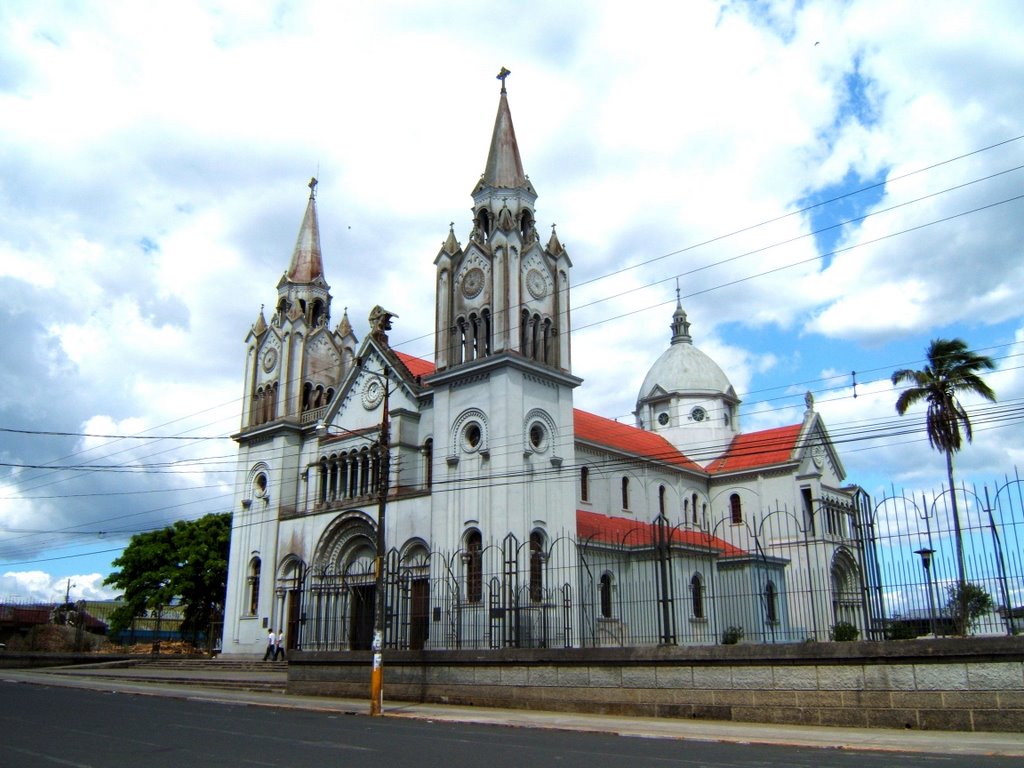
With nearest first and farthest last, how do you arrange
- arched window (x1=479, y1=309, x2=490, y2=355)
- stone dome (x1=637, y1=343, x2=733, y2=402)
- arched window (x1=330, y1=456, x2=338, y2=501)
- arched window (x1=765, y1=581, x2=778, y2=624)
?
arched window (x1=765, y1=581, x2=778, y2=624) → arched window (x1=479, y1=309, x2=490, y2=355) → arched window (x1=330, y1=456, x2=338, y2=501) → stone dome (x1=637, y1=343, x2=733, y2=402)

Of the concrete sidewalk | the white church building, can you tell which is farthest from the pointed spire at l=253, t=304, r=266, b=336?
the concrete sidewalk

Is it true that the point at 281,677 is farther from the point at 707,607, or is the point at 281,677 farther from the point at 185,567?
the point at 185,567

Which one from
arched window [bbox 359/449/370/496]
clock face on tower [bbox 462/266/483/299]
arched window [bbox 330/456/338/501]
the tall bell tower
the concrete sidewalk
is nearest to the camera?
the concrete sidewalk

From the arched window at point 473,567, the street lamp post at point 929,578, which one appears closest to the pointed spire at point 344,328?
the arched window at point 473,567

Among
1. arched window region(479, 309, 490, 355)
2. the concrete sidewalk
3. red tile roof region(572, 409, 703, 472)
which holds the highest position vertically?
arched window region(479, 309, 490, 355)

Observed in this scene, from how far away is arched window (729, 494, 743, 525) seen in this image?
52.1 meters

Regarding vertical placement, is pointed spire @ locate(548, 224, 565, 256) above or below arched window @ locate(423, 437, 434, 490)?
above

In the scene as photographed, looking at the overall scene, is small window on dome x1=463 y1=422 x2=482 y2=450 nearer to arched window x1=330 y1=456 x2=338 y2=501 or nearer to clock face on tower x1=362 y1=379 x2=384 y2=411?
clock face on tower x1=362 y1=379 x2=384 y2=411

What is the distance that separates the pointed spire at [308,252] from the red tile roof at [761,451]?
26.2 meters

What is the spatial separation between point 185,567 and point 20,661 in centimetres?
994

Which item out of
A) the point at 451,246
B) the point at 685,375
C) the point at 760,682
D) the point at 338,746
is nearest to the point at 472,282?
the point at 451,246

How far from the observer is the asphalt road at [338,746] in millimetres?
11914

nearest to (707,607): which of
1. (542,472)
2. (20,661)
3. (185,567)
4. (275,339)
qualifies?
(542,472)

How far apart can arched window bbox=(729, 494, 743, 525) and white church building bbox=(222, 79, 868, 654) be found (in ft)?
0.52
